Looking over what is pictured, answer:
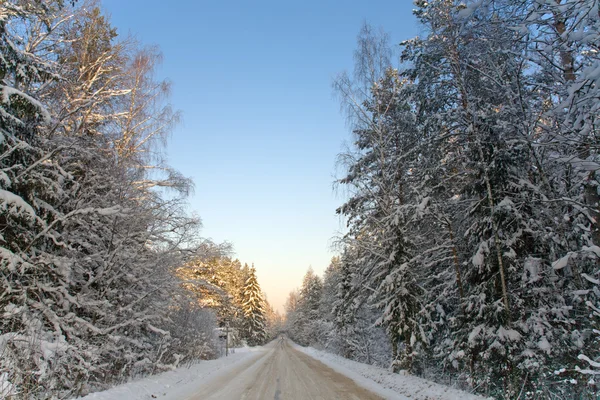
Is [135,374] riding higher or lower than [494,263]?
lower

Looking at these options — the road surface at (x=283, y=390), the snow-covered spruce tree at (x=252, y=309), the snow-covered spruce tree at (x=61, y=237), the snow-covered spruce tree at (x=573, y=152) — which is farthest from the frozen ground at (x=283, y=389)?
the snow-covered spruce tree at (x=252, y=309)

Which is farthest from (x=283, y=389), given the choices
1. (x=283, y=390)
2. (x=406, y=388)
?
(x=406, y=388)

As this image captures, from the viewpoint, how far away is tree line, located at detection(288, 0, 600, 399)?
471cm

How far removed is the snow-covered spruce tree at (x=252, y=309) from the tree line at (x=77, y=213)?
38.6m

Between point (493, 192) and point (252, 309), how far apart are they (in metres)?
48.4

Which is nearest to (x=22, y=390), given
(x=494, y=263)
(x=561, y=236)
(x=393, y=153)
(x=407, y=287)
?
(x=494, y=263)

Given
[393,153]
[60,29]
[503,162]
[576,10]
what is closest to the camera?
[576,10]

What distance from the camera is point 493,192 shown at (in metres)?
8.34

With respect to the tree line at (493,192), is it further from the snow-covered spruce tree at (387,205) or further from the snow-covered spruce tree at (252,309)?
the snow-covered spruce tree at (252,309)

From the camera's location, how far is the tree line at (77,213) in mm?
6098

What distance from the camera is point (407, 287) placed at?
1227 cm

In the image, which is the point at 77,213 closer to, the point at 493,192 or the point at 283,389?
the point at 283,389

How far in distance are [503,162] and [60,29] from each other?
12042mm

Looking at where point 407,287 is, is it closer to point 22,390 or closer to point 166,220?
point 166,220
